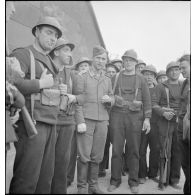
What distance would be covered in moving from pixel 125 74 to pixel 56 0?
348 centimetres

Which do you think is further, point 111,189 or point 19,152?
point 111,189

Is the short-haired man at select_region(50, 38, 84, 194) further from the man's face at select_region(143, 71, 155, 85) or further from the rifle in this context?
the man's face at select_region(143, 71, 155, 85)

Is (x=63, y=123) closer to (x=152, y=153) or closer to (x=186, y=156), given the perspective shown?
(x=186, y=156)

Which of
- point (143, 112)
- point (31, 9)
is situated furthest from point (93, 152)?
point (31, 9)

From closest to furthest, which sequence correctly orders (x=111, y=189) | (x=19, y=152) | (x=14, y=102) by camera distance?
1. (x=14, y=102)
2. (x=19, y=152)
3. (x=111, y=189)

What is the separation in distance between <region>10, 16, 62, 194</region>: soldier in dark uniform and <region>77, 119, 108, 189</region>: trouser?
878 millimetres

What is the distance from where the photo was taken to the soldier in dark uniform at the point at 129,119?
3344 mm

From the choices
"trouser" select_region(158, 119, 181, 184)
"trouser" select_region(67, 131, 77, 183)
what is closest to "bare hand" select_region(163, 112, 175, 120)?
"trouser" select_region(158, 119, 181, 184)

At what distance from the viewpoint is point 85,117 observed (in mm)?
3105

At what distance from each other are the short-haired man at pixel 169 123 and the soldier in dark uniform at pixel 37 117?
2.08m

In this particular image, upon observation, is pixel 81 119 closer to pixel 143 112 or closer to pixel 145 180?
pixel 143 112

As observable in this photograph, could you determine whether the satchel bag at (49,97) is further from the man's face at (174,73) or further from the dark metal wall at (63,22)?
the dark metal wall at (63,22)

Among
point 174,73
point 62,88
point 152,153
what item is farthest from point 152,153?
point 62,88

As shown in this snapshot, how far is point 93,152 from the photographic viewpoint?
3.08 m
